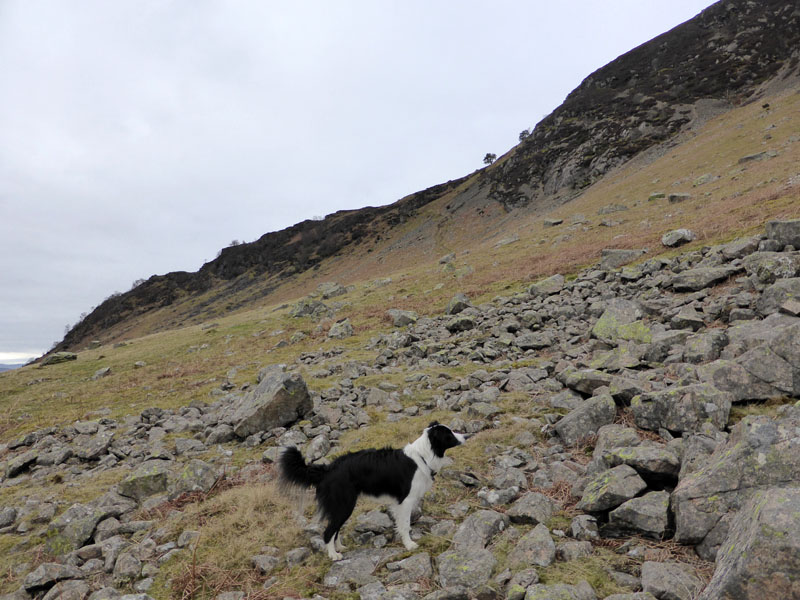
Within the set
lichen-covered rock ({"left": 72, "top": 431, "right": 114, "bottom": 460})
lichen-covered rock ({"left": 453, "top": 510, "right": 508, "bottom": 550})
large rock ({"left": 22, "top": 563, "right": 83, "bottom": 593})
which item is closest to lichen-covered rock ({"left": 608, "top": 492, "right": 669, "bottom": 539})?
lichen-covered rock ({"left": 453, "top": 510, "right": 508, "bottom": 550})

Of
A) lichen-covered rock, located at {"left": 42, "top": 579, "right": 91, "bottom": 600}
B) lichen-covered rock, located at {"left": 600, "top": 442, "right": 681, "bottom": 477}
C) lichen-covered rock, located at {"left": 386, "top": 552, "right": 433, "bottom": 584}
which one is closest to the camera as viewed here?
lichen-covered rock, located at {"left": 386, "top": 552, "right": 433, "bottom": 584}

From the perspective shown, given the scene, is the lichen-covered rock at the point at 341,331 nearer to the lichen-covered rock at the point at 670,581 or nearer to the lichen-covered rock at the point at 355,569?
the lichen-covered rock at the point at 355,569

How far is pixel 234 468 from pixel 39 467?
602 cm

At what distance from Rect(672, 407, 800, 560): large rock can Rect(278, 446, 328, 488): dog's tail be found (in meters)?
4.48

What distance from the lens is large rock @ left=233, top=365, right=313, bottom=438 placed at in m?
10.2

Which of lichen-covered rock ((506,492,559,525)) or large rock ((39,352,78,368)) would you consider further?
large rock ((39,352,78,368))

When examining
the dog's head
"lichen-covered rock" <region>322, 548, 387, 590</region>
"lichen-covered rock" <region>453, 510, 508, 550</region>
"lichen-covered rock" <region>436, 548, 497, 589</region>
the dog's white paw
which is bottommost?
"lichen-covered rock" <region>453, 510, 508, 550</region>

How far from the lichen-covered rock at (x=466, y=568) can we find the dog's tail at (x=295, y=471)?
2.06 meters

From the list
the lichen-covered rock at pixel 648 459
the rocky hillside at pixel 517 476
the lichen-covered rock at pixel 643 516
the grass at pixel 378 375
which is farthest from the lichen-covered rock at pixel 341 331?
the lichen-covered rock at pixel 643 516

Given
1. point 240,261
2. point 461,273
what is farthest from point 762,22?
point 240,261

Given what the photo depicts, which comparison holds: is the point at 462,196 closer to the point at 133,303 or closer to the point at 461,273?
the point at 461,273

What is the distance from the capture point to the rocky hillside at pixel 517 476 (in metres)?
4.12

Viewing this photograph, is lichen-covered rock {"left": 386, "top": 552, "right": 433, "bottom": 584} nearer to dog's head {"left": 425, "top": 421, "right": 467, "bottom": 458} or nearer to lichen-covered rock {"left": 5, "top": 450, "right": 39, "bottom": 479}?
dog's head {"left": 425, "top": 421, "right": 467, "bottom": 458}

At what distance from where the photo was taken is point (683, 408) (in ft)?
20.5
